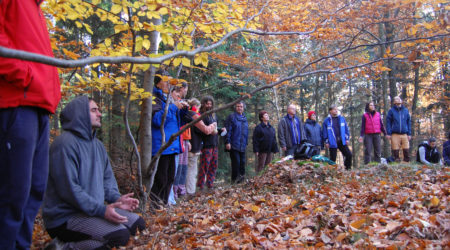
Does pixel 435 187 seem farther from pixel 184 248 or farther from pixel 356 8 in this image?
pixel 356 8

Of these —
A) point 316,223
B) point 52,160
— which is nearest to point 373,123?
point 316,223

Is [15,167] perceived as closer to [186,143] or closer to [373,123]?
[186,143]

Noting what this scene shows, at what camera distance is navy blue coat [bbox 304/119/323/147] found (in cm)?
990

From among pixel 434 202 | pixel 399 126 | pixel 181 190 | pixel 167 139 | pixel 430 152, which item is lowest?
pixel 181 190

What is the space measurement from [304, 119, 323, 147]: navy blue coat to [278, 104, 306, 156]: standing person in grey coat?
50cm

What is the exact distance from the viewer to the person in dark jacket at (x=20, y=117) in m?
2.03

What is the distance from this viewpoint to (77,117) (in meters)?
3.10

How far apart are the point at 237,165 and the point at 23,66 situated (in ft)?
21.3

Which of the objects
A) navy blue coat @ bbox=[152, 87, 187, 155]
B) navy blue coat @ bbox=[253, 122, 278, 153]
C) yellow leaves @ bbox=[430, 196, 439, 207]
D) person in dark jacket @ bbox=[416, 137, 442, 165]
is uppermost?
navy blue coat @ bbox=[152, 87, 187, 155]

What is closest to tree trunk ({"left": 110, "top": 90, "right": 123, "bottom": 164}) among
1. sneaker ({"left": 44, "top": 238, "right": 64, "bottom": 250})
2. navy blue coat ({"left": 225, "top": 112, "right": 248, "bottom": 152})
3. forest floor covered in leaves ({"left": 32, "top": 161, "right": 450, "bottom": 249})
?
navy blue coat ({"left": 225, "top": 112, "right": 248, "bottom": 152})

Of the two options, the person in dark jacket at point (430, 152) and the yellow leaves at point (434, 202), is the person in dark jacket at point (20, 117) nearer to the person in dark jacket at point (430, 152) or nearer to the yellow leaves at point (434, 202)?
the yellow leaves at point (434, 202)

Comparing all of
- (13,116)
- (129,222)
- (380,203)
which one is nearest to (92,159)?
(129,222)

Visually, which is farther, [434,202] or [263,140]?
[263,140]

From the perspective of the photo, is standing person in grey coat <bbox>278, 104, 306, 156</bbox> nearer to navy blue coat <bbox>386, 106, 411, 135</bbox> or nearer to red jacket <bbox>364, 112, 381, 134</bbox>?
red jacket <bbox>364, 112, 381, 134</bbox>
